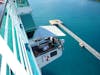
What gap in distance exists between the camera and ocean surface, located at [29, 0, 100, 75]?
10416 mm

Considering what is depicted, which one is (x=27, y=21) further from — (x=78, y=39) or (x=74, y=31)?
(x=74, y=31)

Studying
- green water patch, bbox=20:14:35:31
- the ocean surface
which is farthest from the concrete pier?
green water patch, bbox=20:14:35:31

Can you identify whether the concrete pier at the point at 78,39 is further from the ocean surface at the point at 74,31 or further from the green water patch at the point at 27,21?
the green water patch at the point at 27,21

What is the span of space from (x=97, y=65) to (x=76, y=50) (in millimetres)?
2232

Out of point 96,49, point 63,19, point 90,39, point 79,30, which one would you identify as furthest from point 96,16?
point 96,49

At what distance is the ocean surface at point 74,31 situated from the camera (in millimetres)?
10416

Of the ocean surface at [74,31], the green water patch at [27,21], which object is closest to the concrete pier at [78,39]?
the ocean surface at [74,31]

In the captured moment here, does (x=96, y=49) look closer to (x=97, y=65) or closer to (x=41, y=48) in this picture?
(x=97, y=65)

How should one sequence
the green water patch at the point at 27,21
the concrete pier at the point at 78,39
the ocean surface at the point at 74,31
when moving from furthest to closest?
the concrete pier at the point at 78,39 → the ocean surface at the point at 74,31 → the green water patch at the point at 27,21

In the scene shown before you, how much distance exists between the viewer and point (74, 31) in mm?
16453

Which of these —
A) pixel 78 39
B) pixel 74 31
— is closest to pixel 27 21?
pixel 78 39

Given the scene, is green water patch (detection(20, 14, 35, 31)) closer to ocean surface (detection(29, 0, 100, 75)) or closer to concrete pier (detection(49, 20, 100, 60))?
ocean surface (detection(29, 0, 100, 75))

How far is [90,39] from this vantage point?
14.9 metres

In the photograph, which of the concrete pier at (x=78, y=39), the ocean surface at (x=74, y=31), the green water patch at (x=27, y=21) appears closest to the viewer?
the green water patch at (x=27, y=21)
